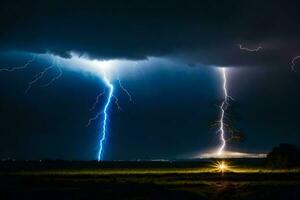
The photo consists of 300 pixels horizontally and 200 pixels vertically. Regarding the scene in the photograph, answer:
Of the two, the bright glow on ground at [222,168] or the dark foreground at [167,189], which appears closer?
the dark foreground at [167,189]

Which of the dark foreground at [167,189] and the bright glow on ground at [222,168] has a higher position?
the bright glow on ground at [222,168]

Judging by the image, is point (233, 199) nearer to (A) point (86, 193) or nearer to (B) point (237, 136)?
(A) point (86, 193)

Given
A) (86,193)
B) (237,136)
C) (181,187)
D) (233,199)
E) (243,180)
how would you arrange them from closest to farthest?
(233,199) < (86,193) < (181,187) < (243,180) < (237,136)

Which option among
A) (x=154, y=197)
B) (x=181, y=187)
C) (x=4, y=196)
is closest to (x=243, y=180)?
(x=181, y=187)

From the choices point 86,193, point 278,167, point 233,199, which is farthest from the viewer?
point 278,167

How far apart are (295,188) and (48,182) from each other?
19000 mm

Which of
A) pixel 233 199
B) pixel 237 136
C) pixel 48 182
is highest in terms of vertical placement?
pixel 237 136

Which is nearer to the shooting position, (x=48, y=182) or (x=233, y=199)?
(x=233, y=199)

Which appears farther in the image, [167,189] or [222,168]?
[222,168]

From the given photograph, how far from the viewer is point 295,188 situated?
40812 millimetres

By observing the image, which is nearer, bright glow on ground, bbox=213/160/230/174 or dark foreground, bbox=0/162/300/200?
dark foreground, bbox=0/162/300/200

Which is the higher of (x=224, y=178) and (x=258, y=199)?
(x=224, y=178)

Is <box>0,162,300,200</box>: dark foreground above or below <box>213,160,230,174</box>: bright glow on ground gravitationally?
below

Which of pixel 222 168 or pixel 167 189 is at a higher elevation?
pixel 222 168
